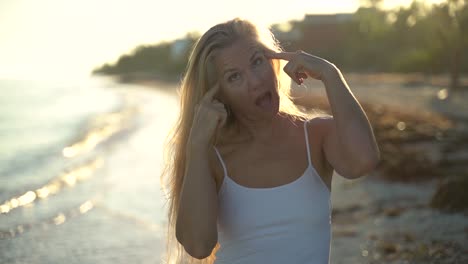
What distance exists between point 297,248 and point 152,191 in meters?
9.64

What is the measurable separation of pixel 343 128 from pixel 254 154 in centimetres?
38

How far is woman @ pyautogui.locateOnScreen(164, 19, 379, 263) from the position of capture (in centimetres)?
256

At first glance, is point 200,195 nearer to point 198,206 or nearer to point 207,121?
point 198,206

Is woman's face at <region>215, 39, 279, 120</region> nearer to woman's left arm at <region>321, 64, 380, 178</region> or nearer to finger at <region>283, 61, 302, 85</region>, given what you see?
finger at <region>283, 61, 302, 85</region>

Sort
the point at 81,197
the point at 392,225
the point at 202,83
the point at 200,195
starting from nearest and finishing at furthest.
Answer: the point at 200,195, the point at 202,83, the point at 392,225, the point at 81,197

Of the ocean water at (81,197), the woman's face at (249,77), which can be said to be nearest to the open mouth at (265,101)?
the woman's face at (249,77)

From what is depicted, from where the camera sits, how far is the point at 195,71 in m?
2.76

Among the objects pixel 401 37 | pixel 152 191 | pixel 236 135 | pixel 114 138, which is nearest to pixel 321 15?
pixel 401 37

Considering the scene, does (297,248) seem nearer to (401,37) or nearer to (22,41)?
(22,41)

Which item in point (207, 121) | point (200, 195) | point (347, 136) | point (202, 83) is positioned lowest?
point (200, 195)

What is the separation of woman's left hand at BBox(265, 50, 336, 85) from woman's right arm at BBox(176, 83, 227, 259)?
35 centimetres

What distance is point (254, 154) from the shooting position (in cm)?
270

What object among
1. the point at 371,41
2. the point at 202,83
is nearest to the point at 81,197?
the point at 202,83

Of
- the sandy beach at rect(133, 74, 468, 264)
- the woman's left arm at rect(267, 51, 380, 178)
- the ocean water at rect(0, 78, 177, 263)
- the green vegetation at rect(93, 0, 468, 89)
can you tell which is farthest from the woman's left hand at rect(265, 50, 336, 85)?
the green vegetation at rect(93, 0, 468, 89)
